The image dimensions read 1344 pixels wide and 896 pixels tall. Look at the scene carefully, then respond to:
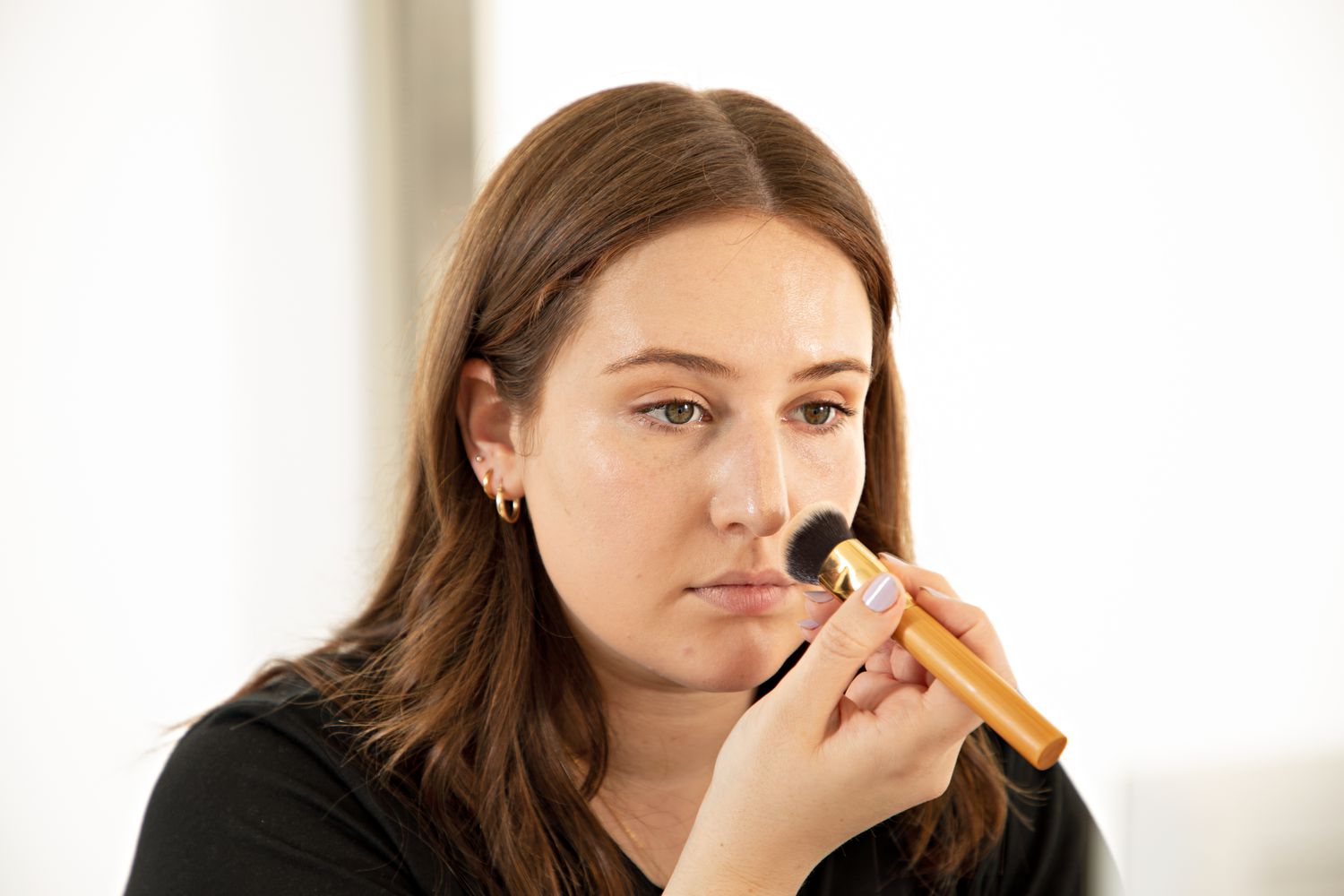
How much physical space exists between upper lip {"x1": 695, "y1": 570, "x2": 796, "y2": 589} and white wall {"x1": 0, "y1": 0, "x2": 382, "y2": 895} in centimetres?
107

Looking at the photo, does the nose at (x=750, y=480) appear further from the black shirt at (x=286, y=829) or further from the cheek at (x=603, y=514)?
the black shirt at (x=286, y=829)

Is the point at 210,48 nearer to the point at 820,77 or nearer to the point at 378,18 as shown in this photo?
the point at 378,18

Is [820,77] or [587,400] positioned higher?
[820,77]

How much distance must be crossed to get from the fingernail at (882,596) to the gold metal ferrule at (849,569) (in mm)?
22

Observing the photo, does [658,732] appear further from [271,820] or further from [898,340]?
[898,340]

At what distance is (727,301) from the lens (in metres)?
0.86

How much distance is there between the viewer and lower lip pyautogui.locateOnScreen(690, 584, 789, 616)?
0.88m

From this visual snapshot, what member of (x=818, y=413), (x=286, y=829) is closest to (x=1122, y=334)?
(x=818, y=413)

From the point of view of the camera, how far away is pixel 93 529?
5.89 ft

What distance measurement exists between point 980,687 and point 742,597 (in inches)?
10.2

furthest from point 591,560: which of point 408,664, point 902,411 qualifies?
point 902,411

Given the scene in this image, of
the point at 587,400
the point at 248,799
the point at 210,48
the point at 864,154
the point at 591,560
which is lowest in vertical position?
the point at 248,799

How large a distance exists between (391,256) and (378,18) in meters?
0.36

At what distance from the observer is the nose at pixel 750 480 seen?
2.74ft
